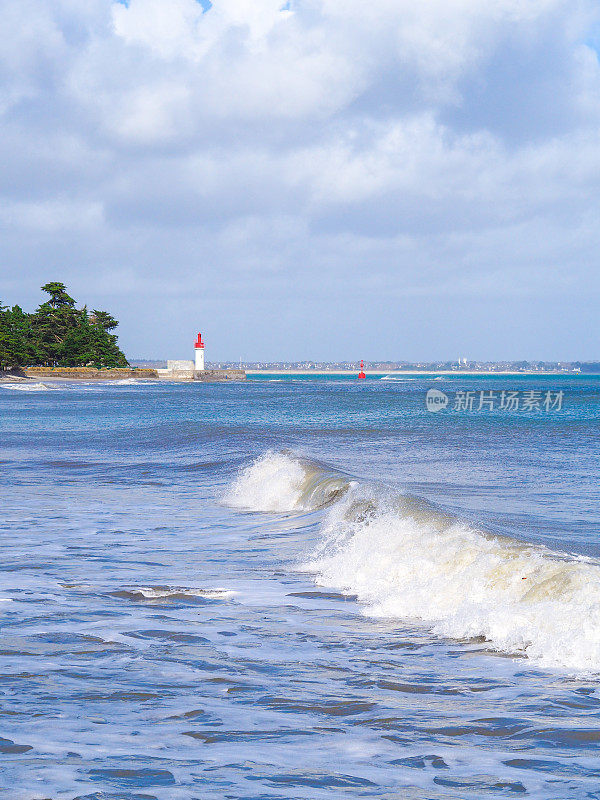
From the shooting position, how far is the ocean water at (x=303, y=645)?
12.3ft

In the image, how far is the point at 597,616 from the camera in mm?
5711

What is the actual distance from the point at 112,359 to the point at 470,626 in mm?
110844

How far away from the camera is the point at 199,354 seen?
4616 inches

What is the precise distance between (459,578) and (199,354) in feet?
366

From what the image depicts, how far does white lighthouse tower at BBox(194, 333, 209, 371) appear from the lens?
366 feet

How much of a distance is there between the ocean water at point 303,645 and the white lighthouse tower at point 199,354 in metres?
98.2

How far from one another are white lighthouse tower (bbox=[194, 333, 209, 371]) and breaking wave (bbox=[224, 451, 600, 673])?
9969 cm

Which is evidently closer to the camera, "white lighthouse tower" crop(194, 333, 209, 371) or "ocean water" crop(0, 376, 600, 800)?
"ocean water" crop(0, 376, 600, 800)

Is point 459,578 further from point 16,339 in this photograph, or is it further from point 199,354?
point 199,354
